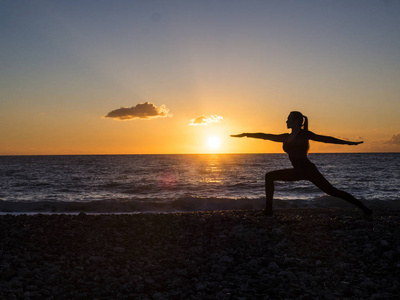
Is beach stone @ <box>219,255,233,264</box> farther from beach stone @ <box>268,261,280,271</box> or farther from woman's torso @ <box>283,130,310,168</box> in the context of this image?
woman's torso @ <box>283,130,310,168</box>

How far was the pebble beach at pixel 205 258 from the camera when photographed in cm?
538

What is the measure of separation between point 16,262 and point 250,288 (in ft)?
15.4

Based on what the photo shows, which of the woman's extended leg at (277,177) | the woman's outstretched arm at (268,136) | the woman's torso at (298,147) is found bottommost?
the woman's extended leg at (277,177)

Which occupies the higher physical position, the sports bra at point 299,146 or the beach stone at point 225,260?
the sports bra at point 299,146

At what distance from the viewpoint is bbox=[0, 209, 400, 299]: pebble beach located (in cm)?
538

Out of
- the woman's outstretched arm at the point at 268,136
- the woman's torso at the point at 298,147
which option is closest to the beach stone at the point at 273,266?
the woman's torso at the point at 298,147

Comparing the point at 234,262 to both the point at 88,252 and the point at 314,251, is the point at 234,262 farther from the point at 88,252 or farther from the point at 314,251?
the point at 88,252

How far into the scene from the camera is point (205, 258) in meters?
6.88

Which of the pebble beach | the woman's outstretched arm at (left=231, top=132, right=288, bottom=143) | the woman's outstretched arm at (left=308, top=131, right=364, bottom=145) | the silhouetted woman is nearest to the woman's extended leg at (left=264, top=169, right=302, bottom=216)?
the silhouetted woman

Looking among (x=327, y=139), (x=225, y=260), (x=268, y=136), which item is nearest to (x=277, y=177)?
(x=268, y=136)

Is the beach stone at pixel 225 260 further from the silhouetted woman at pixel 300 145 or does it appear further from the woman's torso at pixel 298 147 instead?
the woman's torso at pixel 298 147

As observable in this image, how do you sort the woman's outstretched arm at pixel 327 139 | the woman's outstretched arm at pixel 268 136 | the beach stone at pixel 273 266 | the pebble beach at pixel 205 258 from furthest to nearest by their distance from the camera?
the woman's outstretched arm at pixel 268 136 < the woman's outstretched arm at pixel 327 139 < the beach stone at pixel 273 266 < the pebble beach at pixel 205 258

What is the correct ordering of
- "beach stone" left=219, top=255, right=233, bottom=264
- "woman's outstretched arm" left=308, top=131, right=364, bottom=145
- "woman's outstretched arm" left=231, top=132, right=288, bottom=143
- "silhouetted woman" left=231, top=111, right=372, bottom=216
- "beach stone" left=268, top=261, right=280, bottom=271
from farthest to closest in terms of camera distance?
"woman's outstretched arm" left=231, top=132, right=288, bottom=143, "silhouetted woman" left=231, top=111, right=372, bottom=216, "woman's outstretched arm" left=308, top=131, right=364, bottom=145, "beach stone" left=219, top=255, right=233, bottom=264, "beach stone" left=268, top=261, right=280, bottom=271

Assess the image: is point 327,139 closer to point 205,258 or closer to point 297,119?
point 297,119
